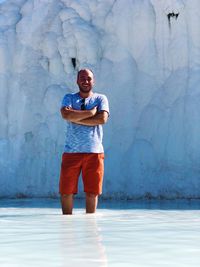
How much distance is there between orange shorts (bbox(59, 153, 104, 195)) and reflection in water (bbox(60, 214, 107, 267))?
45.6 inches

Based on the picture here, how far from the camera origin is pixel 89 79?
4625mm

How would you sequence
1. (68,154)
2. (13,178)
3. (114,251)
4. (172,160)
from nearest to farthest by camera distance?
(114,251) < (68,154) < (172,160) < (13,178)

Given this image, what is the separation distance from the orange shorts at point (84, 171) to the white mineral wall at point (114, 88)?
13.5ft

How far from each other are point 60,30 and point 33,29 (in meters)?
0.53

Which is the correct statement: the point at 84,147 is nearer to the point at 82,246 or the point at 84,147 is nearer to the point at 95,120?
the point at 95,120

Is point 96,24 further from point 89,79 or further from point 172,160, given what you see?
point 89,79

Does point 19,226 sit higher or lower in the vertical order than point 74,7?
lower

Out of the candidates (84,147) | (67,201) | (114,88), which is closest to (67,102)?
(84,147)

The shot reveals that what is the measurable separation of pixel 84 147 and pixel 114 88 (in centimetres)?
517

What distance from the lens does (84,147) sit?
14.8 ft

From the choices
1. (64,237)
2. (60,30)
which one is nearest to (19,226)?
(64,237)

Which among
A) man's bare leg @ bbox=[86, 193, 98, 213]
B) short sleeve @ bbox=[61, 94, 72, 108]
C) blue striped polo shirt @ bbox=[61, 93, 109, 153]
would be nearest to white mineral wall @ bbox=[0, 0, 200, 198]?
man's bare leg @ bbox=[86, 193, 98, 213]

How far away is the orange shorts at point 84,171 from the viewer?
4.52 metres

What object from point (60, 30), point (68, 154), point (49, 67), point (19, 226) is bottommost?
point (19, 226)
